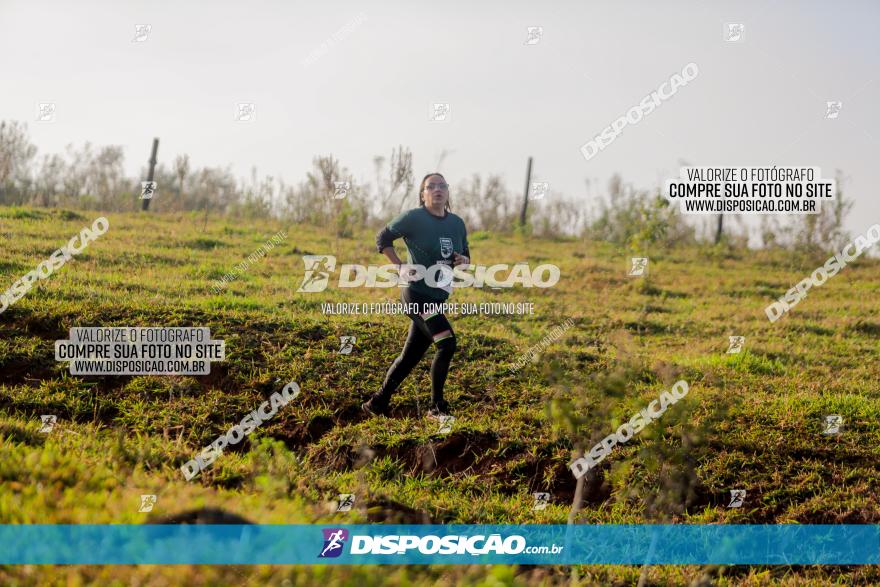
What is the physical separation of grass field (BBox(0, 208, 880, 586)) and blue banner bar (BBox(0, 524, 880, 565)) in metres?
0.10

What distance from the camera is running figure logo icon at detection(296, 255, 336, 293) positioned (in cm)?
1155

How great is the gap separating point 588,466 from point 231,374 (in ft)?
12.2

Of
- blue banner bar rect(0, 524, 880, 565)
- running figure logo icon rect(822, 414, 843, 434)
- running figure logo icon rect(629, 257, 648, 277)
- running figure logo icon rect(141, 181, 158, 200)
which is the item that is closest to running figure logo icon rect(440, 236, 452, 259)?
blue banner bar rect(0, 524, 880, 565)

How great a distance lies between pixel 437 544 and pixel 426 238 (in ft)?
9.49

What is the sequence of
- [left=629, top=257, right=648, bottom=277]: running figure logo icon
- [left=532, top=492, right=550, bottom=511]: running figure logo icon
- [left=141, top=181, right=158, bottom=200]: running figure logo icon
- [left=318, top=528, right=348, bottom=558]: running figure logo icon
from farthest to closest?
[left=141, top=181, right=158, bottom=200]: running figure logo icon < [left=629, top=257, right=648, bottom=277]: running figure logo icon < [left=532, top=492, right=550, bottom=511]: running figure logo icon < [left=318, top=528, right=348, bottom=558]: running figure logo icon

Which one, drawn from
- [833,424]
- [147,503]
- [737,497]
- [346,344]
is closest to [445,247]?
[346,344]

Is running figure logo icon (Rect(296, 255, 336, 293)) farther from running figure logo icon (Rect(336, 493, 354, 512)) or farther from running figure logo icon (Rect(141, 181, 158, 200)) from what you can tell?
running figure logo icon (Rect(141, 181, 158, 200))

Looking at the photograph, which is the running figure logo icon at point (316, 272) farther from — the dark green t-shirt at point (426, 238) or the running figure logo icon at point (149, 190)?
the running figure logo icon at point (149, 190)

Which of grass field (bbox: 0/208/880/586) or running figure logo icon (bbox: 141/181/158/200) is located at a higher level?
running figure logo icon (bbox: 141/181/158/200)

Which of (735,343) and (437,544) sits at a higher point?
(735,343)

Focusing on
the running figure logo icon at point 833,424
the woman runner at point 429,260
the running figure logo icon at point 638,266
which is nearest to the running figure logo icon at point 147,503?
the woman runner at point 429,260

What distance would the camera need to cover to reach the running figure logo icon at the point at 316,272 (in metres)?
11.5

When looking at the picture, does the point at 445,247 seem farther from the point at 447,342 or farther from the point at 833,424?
the point at 833,424

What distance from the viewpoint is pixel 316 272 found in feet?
42.4
